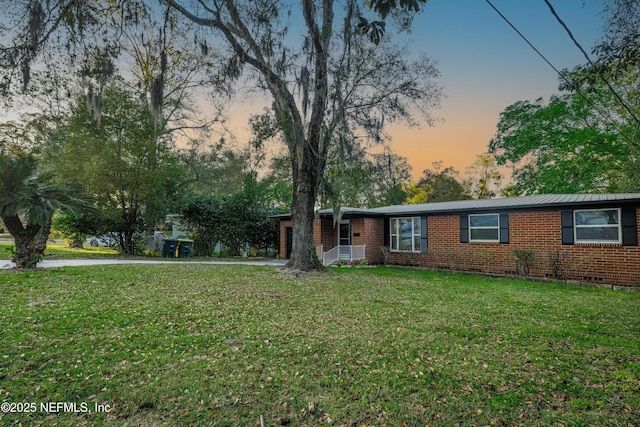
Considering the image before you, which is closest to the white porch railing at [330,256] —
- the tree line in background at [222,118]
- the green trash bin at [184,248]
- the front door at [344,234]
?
the front door at [344,234]

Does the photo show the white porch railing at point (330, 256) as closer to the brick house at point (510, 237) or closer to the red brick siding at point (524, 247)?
the brick house at point (510, 237)

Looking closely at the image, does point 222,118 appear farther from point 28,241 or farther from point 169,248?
point 28,241

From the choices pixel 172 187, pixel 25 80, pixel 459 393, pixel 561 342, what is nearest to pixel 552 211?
pixel 561 342

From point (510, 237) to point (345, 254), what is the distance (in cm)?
651

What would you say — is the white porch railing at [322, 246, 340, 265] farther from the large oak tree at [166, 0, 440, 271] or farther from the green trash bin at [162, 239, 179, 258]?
the green trash bin at [162, 239, 179, 258]

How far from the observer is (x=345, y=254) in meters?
14.6

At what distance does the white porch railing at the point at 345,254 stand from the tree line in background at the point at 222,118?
3.17 m

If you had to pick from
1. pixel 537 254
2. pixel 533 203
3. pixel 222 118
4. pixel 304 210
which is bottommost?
pixel 537 254

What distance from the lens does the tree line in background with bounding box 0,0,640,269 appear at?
16.3ft

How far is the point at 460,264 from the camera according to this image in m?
12.6

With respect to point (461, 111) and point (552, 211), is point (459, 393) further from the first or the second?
point (461, 111)

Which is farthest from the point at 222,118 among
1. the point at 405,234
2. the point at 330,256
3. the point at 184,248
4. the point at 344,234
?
the point at 405,234

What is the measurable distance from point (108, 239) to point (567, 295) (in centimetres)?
1892

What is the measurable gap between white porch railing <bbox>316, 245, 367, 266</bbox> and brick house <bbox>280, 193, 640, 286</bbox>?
0.15ft
